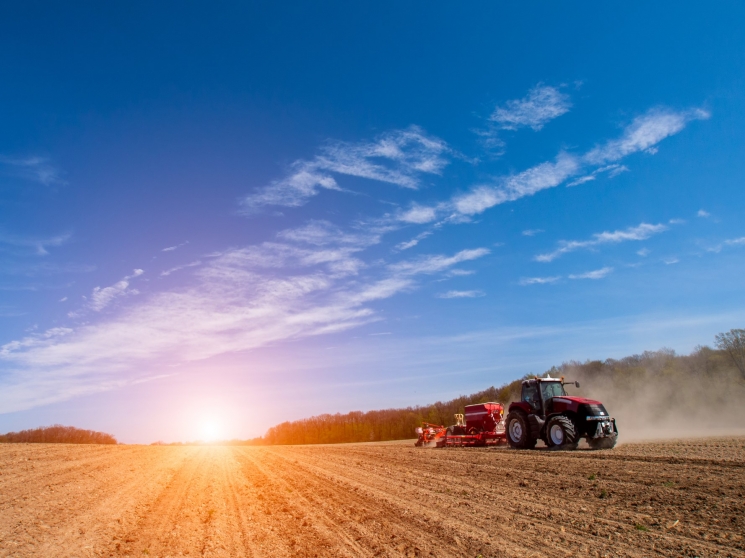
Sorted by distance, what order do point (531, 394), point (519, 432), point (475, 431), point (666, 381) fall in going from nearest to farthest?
1. point (519, 432)
2. point (531, 394)
3. point (475, 431)
4. point (666, 381)

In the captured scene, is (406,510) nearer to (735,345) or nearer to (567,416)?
(567,416)

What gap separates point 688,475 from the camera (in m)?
10.8

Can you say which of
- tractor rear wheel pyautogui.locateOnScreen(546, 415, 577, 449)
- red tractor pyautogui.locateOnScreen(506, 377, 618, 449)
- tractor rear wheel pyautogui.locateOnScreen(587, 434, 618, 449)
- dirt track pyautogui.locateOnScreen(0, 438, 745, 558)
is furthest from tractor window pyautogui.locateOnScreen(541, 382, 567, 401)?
dirt track pyautogui.locateOnScreen(0, 438, 745, 558)

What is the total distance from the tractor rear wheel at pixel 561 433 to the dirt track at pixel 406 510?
88.0 inches

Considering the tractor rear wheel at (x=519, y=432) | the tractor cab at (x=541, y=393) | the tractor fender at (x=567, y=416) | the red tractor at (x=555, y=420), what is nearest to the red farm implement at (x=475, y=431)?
the tractor rear wheel at (x=519, y=432)

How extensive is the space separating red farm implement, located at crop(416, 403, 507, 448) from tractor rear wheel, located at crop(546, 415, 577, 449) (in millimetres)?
4477

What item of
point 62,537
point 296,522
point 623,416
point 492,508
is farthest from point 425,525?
point 623,416

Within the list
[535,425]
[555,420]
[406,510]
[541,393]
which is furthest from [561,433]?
[406,510]

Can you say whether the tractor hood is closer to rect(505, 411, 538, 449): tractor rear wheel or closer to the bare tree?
rect(505, 411, 538, 449): tractor rear wheel

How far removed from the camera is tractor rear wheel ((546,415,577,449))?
1778cm

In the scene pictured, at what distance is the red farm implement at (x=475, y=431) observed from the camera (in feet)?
77.2

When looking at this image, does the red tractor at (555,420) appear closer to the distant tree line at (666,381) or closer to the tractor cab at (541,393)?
the tractor cab at (541,393)

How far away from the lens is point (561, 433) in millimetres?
18156

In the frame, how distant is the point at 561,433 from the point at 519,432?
2.89 metres
